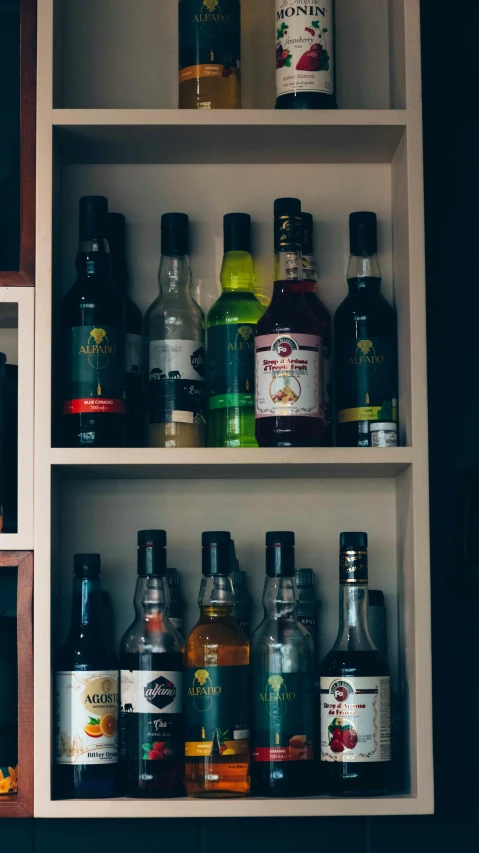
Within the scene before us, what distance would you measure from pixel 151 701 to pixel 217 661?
0.09 metres

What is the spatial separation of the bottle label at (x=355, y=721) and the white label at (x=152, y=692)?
7.1 inches

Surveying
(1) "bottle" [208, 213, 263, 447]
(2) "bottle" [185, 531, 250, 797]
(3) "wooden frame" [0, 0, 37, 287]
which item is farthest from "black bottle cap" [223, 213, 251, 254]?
(2) "bottle" [185, 531, 250, 797]

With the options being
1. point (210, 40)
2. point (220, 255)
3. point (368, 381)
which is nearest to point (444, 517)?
point (368, 381)

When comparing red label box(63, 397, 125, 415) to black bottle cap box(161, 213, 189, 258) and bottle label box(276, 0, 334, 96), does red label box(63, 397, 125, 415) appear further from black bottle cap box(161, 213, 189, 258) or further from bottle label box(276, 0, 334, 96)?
bottle label box(276, 0, 334, 96)

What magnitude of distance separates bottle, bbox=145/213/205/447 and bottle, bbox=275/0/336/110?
22cm

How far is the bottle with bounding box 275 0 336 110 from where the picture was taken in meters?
1.41

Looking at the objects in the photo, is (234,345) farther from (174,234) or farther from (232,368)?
(174,234)

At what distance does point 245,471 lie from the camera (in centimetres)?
140

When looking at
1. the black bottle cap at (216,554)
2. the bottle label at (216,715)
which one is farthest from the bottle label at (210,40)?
the bottle label at (216,715)

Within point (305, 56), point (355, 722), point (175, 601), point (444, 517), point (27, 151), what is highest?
point (305, 56)

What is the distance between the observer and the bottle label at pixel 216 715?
1289mm

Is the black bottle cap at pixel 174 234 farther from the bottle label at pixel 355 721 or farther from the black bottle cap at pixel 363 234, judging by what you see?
the bottle label at pixel 355 721

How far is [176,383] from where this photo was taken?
139 centimetres

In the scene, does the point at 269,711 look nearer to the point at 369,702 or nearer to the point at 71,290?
the point at 369,702
